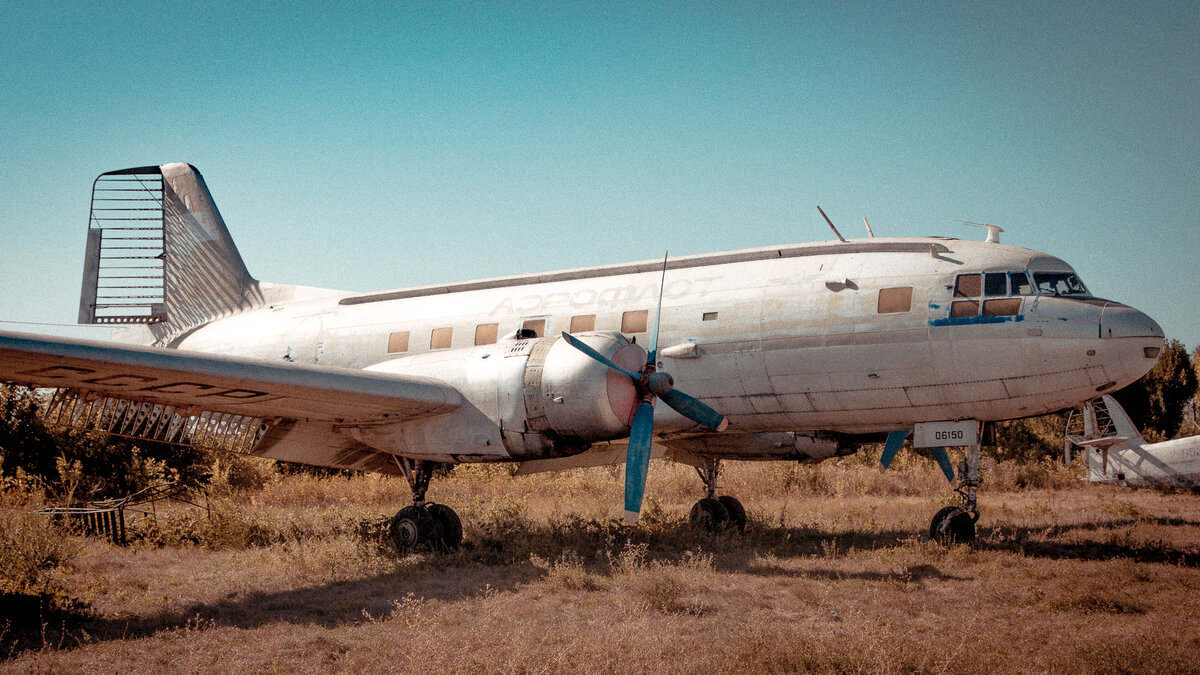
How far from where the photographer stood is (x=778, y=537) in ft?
48.6

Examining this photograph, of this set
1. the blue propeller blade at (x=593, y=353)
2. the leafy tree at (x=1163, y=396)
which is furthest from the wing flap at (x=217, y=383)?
the leafy tree at (x=1163, y=396)

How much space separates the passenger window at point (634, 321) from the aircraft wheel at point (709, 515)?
15.1 ft

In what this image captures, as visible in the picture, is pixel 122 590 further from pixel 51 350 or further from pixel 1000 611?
pixel 1000 611

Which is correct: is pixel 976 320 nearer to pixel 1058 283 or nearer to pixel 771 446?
pixel 1058 283

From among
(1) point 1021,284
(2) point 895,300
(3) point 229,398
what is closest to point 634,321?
(2) point 895,300

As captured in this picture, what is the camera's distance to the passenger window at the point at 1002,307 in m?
11.4

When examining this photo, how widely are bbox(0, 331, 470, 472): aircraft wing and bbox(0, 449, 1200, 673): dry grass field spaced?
1.62 meters

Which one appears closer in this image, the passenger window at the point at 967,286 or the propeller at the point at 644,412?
the propeller at the point at 644,412

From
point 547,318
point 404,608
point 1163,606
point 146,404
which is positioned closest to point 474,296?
point 547,318

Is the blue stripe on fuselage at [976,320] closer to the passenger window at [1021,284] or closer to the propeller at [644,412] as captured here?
the passenger window at [1021,284]

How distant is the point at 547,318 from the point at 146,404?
6.24m

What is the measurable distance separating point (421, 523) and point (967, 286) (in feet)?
29.8

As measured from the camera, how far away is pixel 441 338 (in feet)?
48.3

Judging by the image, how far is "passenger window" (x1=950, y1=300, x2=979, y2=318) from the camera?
11.6 metres
